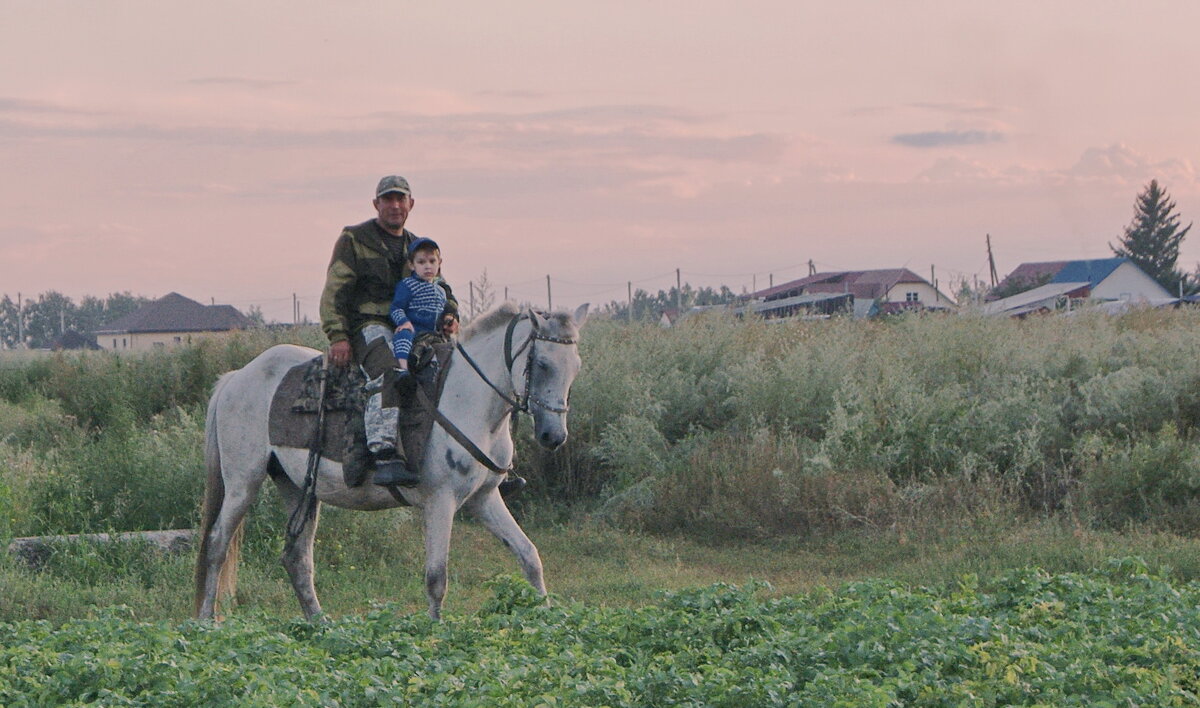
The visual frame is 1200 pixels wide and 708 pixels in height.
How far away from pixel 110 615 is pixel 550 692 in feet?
10.8

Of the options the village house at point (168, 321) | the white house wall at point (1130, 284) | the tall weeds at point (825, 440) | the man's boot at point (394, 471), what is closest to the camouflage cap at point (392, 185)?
the man's boot at point (394, 471)

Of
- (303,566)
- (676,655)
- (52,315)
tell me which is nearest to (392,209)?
(303,566)

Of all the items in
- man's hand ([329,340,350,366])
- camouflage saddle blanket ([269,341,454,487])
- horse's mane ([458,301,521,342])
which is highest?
horse's mane ([458,301,521,342])

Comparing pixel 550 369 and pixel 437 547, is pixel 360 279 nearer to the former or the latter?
pixel 550 369

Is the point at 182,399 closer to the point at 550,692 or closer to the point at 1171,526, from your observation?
the point at 1171,526

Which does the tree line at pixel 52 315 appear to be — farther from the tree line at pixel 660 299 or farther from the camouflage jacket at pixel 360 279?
the camouflage jacket at pixel 360 279

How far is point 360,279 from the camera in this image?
359 inches

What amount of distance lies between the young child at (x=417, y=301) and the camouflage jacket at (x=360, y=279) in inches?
5.8

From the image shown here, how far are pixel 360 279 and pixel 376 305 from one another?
23cm

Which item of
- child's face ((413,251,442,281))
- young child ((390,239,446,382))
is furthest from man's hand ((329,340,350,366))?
child's face ((413,251,442,281))

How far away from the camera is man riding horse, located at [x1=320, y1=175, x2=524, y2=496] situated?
8.67 meters

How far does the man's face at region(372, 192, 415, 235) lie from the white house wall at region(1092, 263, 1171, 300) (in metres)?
65.2

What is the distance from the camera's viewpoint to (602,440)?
15.7 meters

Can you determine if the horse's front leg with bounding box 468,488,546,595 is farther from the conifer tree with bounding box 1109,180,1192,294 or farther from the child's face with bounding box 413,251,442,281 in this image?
the conifer tree with bounding box 1109,180,1192,294
